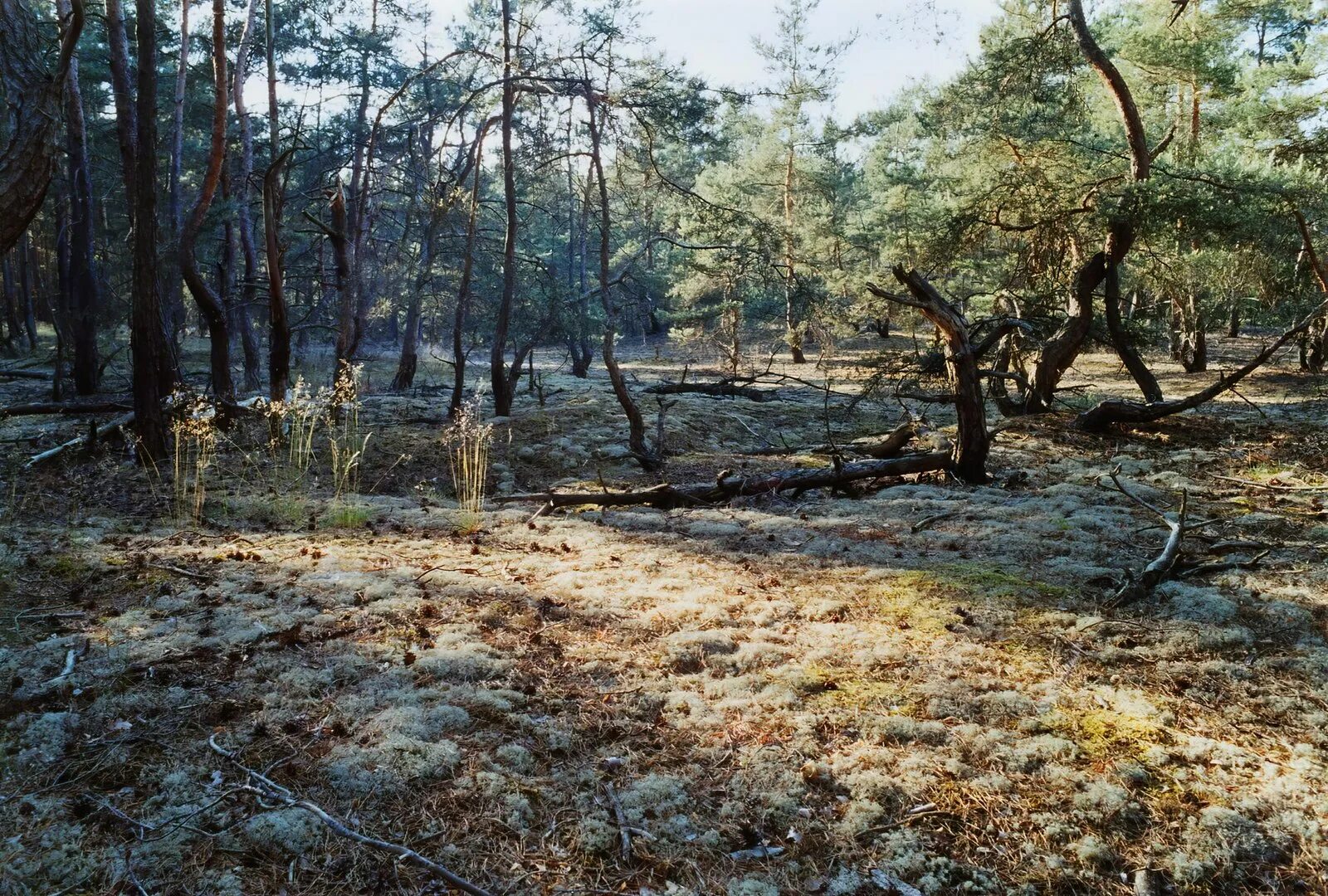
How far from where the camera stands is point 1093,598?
4102mm

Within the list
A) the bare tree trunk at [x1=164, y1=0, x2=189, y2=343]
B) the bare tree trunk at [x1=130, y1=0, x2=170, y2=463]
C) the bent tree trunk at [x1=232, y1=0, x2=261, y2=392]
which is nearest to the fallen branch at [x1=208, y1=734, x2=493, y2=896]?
the bare tree trunk at [x1=130, y1=0, x2=170, y2=463]

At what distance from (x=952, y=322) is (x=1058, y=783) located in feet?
16.7

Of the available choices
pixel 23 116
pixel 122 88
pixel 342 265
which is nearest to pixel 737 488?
pixel 23 116

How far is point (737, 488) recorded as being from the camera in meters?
6.91

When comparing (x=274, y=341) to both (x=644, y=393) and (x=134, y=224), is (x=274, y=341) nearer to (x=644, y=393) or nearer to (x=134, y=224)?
(x=134, y=224)

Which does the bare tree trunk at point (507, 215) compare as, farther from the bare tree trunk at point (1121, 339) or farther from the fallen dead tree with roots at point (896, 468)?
the bare tree trunk at point (1121, 339)

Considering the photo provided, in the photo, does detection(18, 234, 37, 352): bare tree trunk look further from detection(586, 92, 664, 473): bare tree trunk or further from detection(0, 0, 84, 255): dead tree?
detection(0, 0, 84, 255): dead tree

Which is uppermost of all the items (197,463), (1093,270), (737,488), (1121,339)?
(1093,270)

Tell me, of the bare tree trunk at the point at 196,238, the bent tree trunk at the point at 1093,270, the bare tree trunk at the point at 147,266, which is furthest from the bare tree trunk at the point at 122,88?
the bent tree trunk at the point at 1093,270

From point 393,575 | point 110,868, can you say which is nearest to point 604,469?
point 393,575

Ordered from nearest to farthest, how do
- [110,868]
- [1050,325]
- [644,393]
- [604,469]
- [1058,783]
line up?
[110,868], [1058,783], [604,469], [1050,325], [644,393]

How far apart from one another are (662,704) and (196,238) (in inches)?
339

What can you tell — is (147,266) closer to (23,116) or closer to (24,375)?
(23,116)

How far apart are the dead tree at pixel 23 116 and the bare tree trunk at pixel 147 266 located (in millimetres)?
4030
